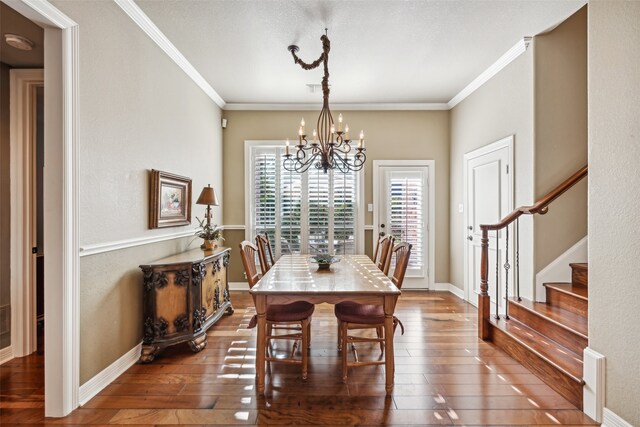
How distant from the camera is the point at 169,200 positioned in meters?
3.32

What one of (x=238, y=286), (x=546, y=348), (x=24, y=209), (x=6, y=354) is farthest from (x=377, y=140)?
(x=6, y=354)

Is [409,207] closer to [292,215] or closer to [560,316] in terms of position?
[292,215]

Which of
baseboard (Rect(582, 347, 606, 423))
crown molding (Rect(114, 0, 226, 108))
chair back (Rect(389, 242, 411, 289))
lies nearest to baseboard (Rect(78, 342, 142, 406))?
chair back (Rect(389, 242, 411, 289))

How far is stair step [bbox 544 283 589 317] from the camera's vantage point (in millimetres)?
2723

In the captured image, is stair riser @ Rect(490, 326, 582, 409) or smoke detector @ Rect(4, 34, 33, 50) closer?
stair riser @ Rect(490, 326, 582, 409)

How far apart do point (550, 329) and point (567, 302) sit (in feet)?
1.28

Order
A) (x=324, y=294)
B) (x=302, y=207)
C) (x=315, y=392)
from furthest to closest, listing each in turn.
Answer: (x=302, y=207)
(x=315, y=392)
(x=324, y=294)

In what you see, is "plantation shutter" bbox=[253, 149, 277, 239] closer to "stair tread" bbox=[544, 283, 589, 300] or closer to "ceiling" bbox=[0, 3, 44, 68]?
"ceiling" bbox=[0, 3, 44, 68]

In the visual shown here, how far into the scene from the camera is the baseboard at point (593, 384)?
195cm

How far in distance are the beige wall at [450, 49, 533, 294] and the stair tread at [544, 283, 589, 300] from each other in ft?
0.64

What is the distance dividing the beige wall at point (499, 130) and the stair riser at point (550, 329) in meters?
0.36

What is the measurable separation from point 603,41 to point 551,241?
6.13 ft

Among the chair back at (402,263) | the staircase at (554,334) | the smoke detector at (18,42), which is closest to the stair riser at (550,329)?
the staircase at (554,334)

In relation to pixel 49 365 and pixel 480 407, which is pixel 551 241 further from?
pixel 49 365
